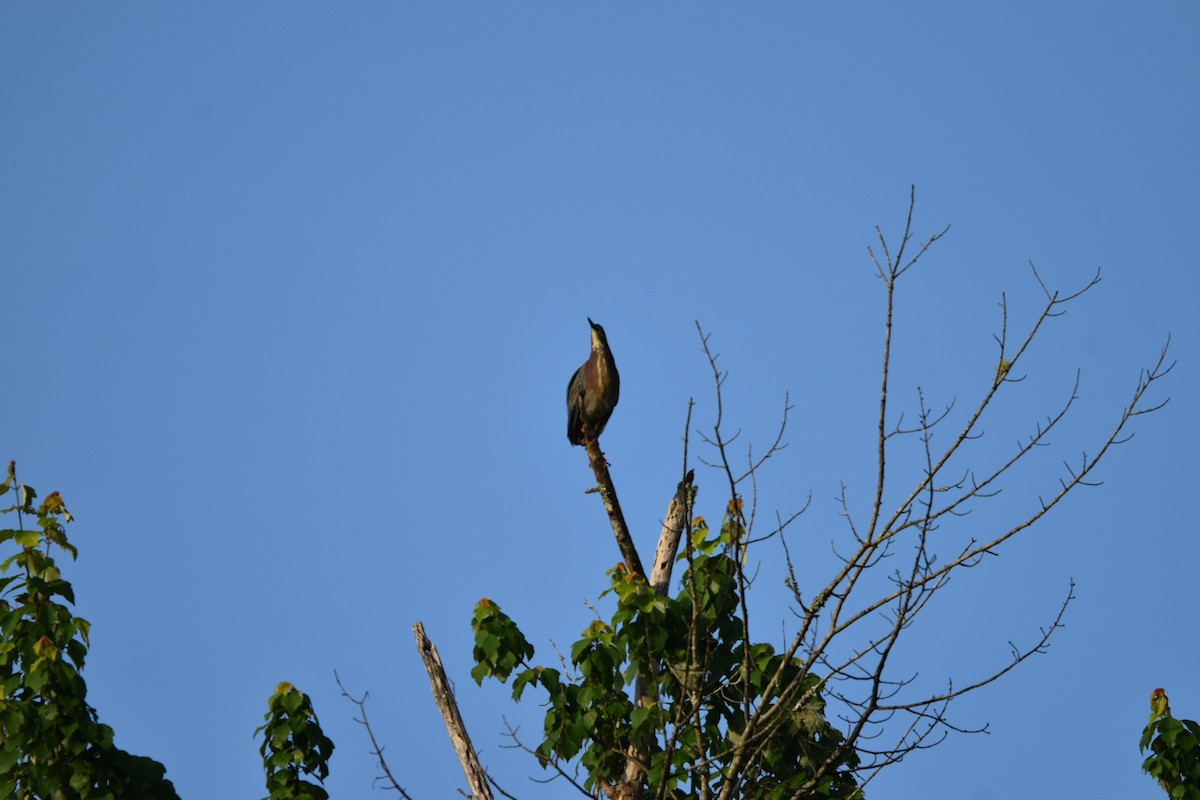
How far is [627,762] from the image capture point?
265 inches

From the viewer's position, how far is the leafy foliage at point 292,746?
21.7ft

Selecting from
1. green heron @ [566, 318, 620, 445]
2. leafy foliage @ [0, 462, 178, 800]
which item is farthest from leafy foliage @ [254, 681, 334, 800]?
green heron @ [566, 318, 620, 445]

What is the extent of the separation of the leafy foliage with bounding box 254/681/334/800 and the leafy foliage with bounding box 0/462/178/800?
0.84 metres

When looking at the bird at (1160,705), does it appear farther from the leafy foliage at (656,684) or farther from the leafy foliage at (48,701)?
the leafy foliage at (48,701)

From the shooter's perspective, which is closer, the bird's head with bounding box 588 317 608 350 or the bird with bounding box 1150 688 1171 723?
the bird with bounding box 1150 688 1171 723

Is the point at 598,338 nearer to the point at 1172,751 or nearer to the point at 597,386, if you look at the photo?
the point at 597,386

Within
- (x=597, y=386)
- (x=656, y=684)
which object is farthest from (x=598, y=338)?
(x=656, y=684)

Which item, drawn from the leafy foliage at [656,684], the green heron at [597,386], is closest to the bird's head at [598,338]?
the green heron at [597,386]

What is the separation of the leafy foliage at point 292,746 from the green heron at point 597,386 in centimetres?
404

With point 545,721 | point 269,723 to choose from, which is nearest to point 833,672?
point 545,721

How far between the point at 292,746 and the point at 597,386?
177 inches

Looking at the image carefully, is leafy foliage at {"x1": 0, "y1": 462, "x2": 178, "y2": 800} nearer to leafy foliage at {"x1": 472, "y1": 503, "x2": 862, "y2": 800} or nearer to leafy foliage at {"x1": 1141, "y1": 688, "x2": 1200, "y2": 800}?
leafy foliage at {"x1": 472, "y1": 503, "x2": 862, "y2": 800}

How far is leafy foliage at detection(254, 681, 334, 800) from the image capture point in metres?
6.61

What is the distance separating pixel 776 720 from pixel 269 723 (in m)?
3.18
